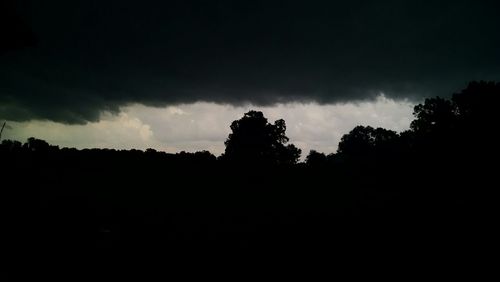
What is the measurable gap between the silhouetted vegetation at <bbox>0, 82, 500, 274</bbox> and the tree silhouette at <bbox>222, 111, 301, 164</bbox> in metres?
26.4

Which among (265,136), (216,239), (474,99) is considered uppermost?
(474,99)

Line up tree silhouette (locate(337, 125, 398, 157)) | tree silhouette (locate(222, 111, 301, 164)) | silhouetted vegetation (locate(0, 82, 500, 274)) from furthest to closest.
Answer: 1. tree silhouette (locate(337, 125, 398, 157))
2. tree silhouette (locate(222, 111, 301, 164))
3. silhouetted vegetation (locate(0, 82, 500, 274))

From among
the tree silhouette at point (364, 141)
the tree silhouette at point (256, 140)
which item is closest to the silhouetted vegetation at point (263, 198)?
the tree silhouette at point (256, 140)

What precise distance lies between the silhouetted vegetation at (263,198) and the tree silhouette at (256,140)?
26.4 metres

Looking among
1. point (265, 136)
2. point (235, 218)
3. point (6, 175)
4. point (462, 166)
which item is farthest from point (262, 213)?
point (265, 136)

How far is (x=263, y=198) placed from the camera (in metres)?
24.3

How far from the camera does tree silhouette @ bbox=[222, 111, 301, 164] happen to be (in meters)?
Result: 59.8

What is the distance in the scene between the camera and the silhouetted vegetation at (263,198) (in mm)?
10664

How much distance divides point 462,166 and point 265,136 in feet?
110

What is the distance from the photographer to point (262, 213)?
1806 centimetres

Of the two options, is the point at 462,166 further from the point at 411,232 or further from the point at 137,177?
the point at 137,177

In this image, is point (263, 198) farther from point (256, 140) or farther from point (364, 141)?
point (364, 141)

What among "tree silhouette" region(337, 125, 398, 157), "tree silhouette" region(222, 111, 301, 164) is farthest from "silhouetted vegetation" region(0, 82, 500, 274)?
"tree silhouette" region(337, 125, 398, 157)

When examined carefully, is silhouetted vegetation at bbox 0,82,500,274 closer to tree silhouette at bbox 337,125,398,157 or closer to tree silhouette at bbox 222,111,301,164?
tree silhouette at bbox 222,111,301,164
